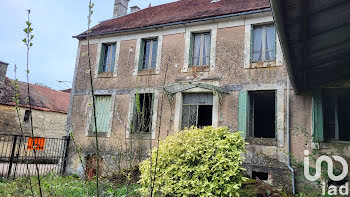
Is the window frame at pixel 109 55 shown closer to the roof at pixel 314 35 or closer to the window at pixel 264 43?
the window at pixel 264 43

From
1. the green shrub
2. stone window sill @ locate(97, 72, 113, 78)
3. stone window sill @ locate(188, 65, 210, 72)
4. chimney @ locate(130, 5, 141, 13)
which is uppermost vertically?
chimney @ locate(130, 5, 141, 13)

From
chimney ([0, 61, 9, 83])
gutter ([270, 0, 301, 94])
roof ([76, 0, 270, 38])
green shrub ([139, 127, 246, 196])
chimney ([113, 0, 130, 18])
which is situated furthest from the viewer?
chimney ([0, 61, 9, 83])

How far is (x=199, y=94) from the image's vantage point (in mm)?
10266

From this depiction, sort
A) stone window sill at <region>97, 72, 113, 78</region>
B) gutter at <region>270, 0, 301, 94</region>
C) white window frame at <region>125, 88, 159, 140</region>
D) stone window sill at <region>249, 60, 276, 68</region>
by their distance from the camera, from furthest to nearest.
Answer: stone window sill at <region>97, 72, 113, 78</region>, white window frame at <region>125, 88, 159, 140</region>, stone window sill at <region>249, 60, 276, 68</region>, gutter at <region>270, 0, 301, 94</region>

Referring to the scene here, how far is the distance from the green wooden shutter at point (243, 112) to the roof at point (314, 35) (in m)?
2.57

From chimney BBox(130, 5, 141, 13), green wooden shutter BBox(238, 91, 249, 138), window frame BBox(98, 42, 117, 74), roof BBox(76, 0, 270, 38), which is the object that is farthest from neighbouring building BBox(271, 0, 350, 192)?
chimney BBox(130, 5, 141, 13)

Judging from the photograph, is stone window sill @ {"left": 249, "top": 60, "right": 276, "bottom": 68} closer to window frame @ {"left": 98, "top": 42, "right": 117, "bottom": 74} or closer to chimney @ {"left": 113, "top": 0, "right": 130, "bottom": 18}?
window frame @ {"left": 98, "top": 42, "right": 117, "bottom": 74}

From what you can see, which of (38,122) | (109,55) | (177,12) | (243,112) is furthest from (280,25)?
(38,122)

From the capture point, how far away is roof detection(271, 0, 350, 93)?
3561 millimetres

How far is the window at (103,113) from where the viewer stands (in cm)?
1179

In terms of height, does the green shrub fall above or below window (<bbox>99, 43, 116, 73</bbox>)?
below

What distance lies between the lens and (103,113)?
12.1 metres

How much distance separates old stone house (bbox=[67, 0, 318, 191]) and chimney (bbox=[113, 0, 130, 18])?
7.97 feet

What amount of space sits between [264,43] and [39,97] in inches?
727
